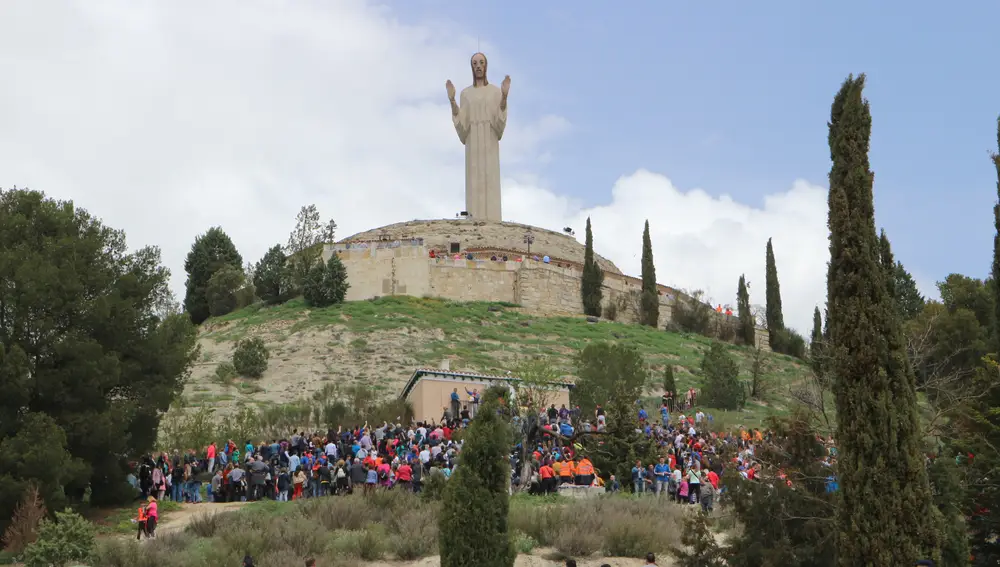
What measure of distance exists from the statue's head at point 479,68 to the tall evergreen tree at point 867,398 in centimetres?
4375

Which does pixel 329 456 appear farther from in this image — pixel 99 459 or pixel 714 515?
pixel 714 515

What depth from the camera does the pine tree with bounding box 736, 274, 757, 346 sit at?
164 ft

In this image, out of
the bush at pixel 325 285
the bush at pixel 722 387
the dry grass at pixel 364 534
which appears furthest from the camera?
the bush at pixel 325 285

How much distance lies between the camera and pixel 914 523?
9.99 meters

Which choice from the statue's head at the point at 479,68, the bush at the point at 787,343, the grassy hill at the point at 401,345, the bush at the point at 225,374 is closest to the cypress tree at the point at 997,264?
the grassy hill at the point at 401,345

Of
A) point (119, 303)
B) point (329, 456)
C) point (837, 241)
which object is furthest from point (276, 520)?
point (837, 241)

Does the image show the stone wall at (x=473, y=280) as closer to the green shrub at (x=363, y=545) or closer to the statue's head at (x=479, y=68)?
the statue's head at (x=479, y=68)

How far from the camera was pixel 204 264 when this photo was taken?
5153 cm

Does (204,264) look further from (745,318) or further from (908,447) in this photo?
(908,447)

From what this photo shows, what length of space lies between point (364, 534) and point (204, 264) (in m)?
39.2

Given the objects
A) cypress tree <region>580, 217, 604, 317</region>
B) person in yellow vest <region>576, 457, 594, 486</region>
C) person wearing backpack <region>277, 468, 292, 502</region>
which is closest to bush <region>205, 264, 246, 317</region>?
cypress tree <region>580, 217, 604, 317</region>

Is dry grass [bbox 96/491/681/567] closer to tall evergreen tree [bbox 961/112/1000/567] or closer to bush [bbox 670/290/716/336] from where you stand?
tall evergreen tree [bbox 961/112/1000/567]

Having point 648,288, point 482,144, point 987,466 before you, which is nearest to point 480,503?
point 987,466

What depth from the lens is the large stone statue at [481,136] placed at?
172ft
